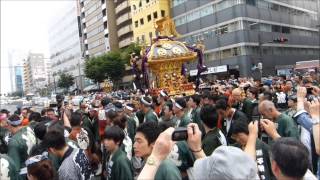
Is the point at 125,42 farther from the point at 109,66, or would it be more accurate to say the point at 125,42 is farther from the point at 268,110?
the point at 268,110

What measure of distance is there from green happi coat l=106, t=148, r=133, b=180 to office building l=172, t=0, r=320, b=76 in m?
34.9

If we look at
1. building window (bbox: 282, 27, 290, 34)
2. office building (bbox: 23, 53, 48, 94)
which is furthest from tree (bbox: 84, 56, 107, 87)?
office building (bbox: 23, 53, 48, 94)

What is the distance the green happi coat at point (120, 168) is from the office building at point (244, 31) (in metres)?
34.9

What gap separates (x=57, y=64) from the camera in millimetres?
128250

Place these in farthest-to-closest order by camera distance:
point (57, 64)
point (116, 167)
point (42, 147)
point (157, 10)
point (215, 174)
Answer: point (57, 64) → point (157, 10) → point (42, 147) → point (116, 167) → point (215, 174)

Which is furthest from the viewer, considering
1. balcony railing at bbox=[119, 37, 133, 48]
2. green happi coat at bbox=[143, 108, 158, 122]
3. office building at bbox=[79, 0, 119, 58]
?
office building at bbox=[79, 0, 119, 58]

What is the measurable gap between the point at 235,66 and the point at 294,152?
42.6m

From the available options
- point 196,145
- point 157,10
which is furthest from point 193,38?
point 196,145

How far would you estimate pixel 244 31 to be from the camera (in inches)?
1721

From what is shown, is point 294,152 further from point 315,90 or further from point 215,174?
point 315,90

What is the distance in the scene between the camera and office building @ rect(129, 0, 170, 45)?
55219mm

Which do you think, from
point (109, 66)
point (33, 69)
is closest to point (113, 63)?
point (109, 66)

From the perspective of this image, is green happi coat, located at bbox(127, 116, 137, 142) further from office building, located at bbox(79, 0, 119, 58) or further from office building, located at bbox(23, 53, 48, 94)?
office building, located at bbox(23, 53, 48, 94)

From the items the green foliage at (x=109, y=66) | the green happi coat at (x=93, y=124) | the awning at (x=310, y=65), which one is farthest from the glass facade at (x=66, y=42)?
the green happi coat at (x=93, y=124)
